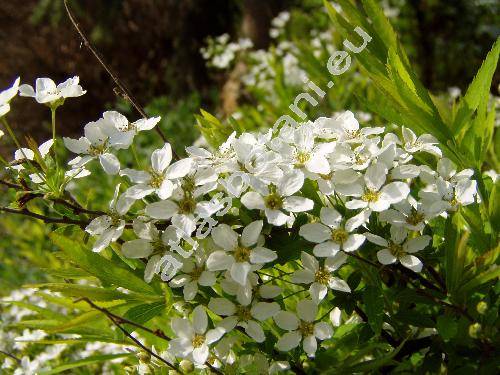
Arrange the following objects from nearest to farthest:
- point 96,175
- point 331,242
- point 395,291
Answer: point 331,242, point 395,291, point 96,175

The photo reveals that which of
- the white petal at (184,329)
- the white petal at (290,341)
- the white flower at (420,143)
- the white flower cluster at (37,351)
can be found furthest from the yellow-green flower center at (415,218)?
the white flower cluster at (37,351)

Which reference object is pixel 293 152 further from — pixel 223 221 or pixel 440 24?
pixel 440 24

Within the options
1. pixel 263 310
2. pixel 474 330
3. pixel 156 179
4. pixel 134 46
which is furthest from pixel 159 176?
pixel 134 46

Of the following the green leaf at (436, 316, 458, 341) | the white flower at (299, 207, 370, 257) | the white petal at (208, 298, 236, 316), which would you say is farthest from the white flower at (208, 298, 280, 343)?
the green leaf at (436, 316, 458, 341)

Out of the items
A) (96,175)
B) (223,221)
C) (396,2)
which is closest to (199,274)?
(223,221)

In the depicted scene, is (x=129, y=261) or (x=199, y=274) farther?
(x=129, y=261)
